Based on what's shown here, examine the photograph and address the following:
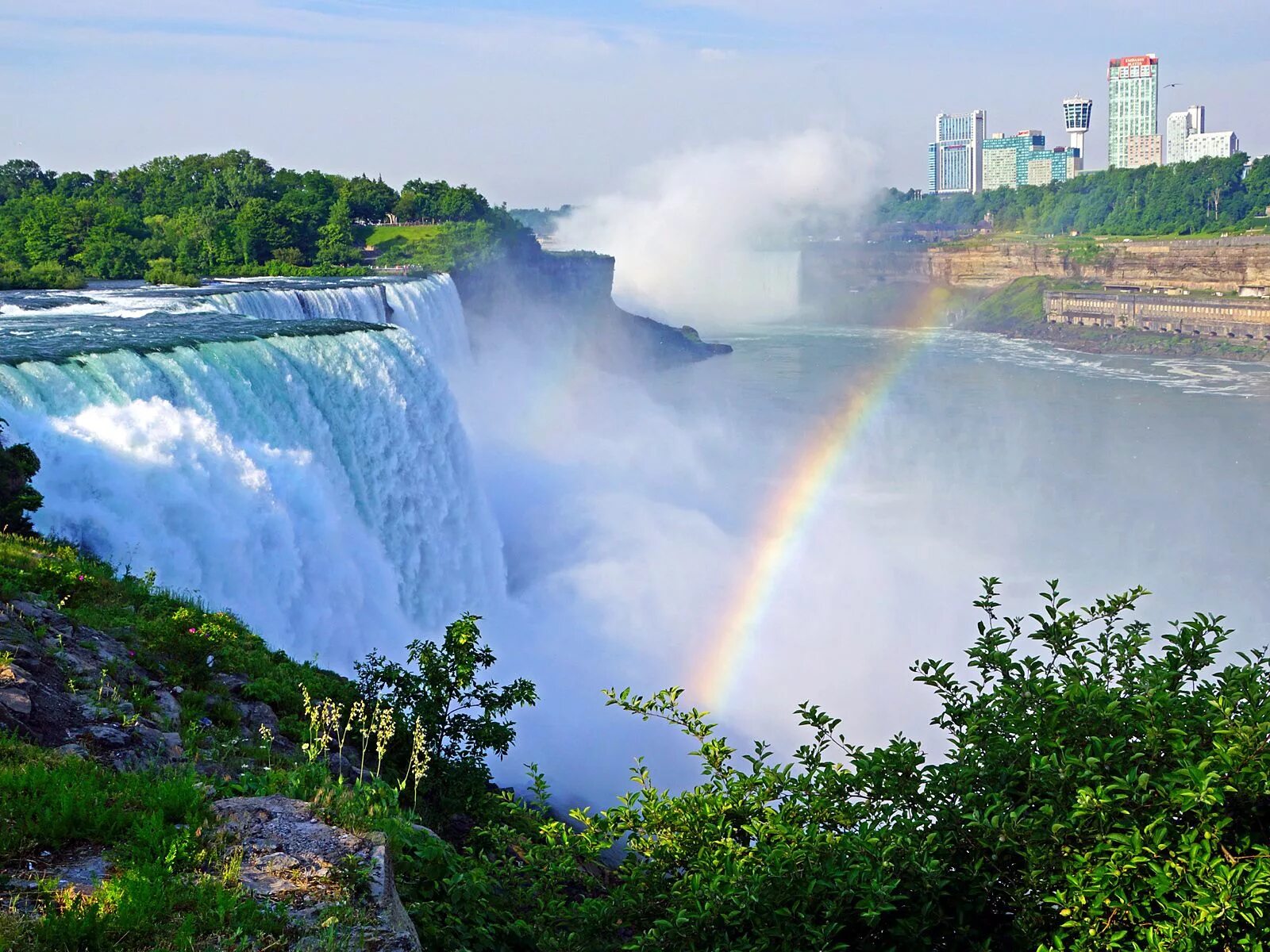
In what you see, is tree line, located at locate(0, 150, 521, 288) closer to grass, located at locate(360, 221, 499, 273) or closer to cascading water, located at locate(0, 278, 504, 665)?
grass, located at locate(360, 221, 499, 273)

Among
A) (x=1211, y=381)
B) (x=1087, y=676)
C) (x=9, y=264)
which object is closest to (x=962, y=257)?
(x=1211, y=381)

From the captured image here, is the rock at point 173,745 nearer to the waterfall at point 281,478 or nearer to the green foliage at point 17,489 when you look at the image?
the green foliage at point 17,489

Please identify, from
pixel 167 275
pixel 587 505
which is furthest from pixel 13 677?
pixel 167 275

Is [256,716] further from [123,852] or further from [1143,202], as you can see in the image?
[1143,202]

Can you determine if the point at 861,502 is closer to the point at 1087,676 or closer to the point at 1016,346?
the point at 1087,676

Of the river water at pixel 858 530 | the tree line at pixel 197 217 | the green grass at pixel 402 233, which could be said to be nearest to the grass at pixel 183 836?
the river water at pixel 858 530
